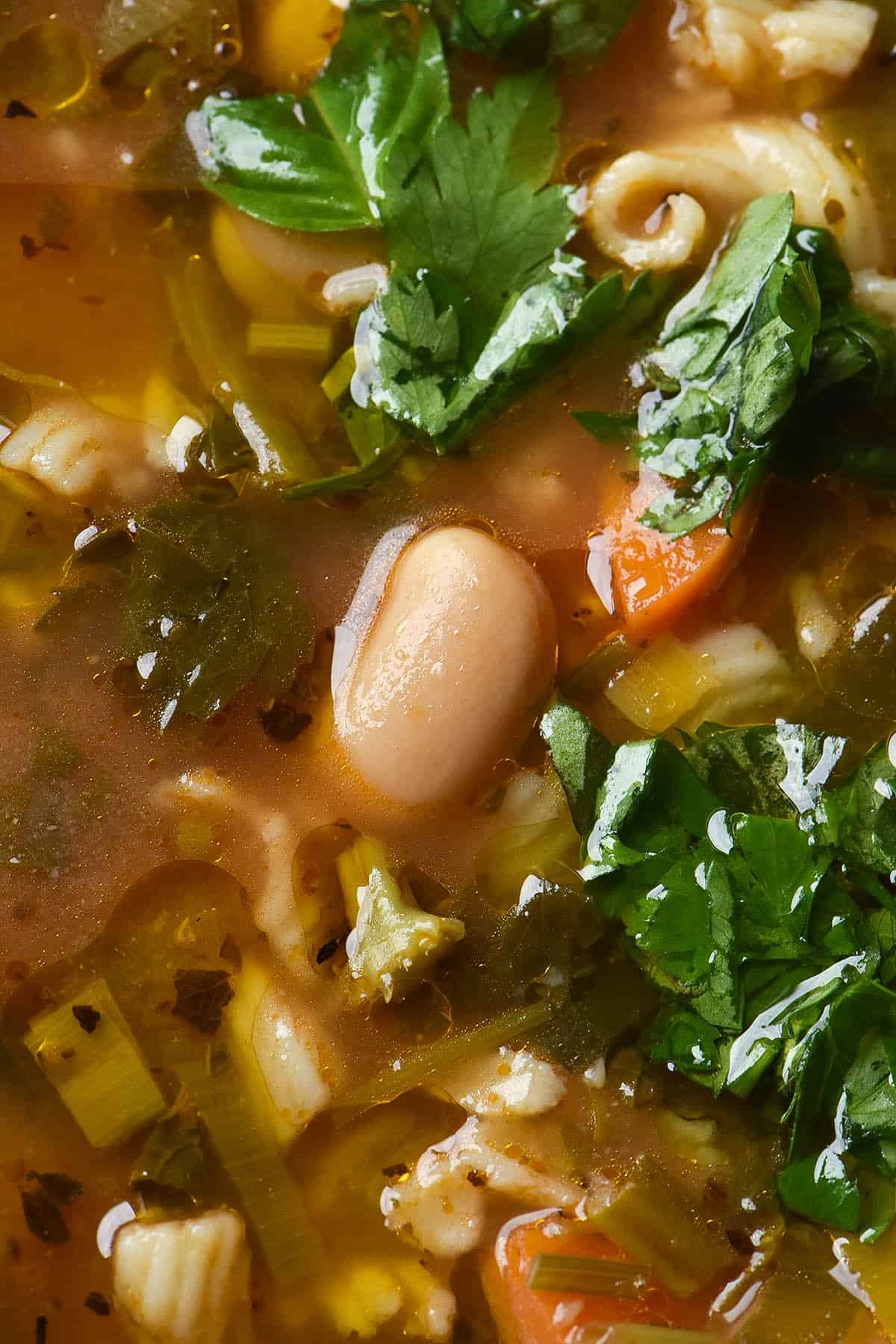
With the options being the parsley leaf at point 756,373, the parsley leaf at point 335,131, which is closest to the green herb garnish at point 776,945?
the parsley leaf at point 756,373

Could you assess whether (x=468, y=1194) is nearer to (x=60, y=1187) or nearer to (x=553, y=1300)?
(x=553, y=1300)

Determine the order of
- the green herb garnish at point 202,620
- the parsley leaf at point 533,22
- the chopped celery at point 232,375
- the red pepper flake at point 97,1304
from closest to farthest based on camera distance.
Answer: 1. the red pepper flake at point 97,1304
2. the green herb garnish at point 202,620
3. the chopped celery at point 232,375
4. the parsley leaf at point 533,22

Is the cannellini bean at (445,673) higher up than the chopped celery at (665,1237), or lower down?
higher up

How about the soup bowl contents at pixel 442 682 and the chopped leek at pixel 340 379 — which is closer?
the soup bowl contents at pixel 442 682

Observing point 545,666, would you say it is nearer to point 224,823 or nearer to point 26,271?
point 224,823

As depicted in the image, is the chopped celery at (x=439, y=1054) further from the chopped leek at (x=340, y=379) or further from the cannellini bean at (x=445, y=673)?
the chopped leek at (x=340, y=379)

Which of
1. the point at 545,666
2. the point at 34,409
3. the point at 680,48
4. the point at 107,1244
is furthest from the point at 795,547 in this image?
the point at 107,1244

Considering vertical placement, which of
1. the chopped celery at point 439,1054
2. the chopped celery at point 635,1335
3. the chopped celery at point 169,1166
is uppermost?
the chopped celery at point 169,1166
